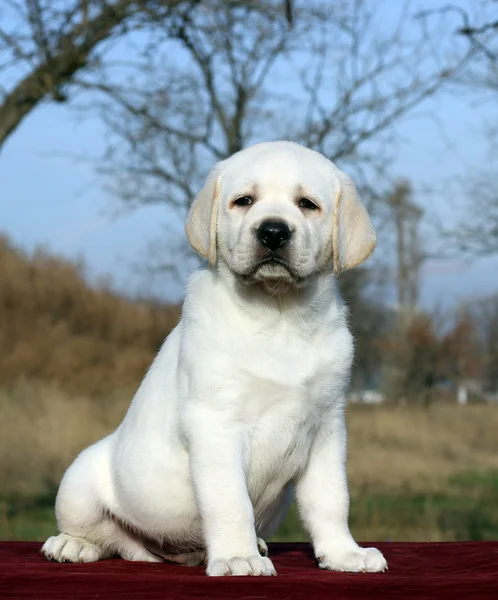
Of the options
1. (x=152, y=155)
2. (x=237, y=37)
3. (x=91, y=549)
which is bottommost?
(x=91, y=549)

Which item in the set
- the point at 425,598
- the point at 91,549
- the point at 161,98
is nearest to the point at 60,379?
the point at 161,98

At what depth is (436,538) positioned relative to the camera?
745 centimetres

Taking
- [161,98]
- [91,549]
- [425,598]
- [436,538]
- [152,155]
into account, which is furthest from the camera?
[152,155]

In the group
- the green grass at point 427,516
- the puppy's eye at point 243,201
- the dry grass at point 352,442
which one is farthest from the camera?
the dry grass at point 352,442

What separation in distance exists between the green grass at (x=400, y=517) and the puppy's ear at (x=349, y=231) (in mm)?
3868

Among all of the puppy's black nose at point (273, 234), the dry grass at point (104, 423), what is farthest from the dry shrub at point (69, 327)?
the puppy's black nose at point (273, 234)

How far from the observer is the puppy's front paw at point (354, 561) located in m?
3.16

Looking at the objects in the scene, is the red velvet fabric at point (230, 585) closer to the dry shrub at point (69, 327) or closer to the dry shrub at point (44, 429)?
the dry shrub at point (44, 429)

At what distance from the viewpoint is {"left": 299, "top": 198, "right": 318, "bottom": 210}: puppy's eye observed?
3.31 meters

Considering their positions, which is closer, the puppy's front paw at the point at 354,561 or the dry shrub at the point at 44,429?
the puppy's front paw at the point at 354,561

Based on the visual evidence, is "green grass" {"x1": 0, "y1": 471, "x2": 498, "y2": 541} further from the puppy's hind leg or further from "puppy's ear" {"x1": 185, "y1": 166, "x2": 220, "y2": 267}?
"puppy's ear" {"x1": 185, "y1": 166, "x2": 220, "y2": 267}

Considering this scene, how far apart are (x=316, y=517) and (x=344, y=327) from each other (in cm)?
70

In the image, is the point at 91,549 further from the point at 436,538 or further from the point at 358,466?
the point at 358,466

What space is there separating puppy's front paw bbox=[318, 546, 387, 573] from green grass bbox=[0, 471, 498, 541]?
3665 millimetres
